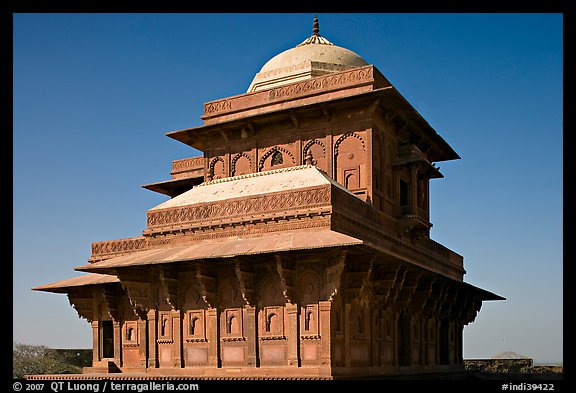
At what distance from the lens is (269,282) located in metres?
17.2

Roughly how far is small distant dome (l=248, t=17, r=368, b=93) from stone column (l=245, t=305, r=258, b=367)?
30.5ft

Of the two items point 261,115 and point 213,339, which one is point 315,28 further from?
point 213,339

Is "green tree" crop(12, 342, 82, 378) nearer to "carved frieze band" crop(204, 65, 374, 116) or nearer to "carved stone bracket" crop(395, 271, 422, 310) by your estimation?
"carved frieze band" crop(204, 65, 374, 116)

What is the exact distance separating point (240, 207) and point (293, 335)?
3755 millimetres

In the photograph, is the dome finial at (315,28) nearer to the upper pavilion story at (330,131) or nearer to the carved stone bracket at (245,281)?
the upper pavilion story at (330,131)

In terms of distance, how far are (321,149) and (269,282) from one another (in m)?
5.80

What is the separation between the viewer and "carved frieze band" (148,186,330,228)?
16.9 metres

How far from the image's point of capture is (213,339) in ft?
58.3

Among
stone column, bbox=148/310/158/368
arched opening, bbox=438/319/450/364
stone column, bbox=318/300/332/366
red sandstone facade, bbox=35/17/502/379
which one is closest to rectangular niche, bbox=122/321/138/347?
red sandstone facade, bbox=35/17/502/379

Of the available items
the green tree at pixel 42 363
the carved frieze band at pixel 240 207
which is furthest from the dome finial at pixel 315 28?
the green tree at pixel 42 363

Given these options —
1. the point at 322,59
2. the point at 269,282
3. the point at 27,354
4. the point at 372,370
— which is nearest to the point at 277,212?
the point at 269,282

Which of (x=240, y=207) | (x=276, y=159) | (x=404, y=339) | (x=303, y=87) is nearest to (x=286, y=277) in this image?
(x=240, y=207)

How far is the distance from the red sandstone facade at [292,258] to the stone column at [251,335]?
0.14 ft
